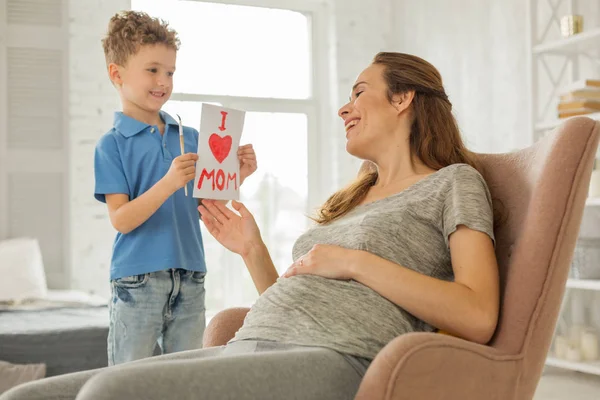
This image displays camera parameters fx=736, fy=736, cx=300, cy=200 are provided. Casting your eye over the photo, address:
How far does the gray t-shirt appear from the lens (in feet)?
4.33

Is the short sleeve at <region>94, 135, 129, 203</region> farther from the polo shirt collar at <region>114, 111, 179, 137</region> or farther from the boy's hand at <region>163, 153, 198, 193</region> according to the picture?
the boy's hand at <region>163, 153, 198, 193</region>

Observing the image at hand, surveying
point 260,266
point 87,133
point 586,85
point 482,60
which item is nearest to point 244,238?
point 260,266

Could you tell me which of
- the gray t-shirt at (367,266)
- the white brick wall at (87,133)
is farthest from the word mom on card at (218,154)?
the white brick wall at (87,133)

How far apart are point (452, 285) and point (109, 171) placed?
105cm

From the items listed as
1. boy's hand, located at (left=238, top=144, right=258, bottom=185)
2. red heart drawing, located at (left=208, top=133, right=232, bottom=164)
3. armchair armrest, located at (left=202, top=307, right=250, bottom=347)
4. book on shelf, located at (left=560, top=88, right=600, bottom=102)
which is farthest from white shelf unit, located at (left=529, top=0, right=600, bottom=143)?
armchair armrest, located at (left=202, top=307, right=250, bottom=347)

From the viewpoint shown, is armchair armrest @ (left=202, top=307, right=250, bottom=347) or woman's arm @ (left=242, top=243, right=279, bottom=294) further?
woman's arm @ (left=242, top=243, right=279, bottom=294)

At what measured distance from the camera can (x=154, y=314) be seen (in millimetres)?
1899

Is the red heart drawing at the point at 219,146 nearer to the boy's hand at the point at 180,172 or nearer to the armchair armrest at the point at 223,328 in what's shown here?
the boy's hand at the point at 180,172

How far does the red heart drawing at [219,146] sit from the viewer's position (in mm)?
1889

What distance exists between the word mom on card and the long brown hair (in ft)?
1.04

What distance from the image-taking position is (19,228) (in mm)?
4695

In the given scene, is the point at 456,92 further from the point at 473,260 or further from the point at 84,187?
the point at 473,260

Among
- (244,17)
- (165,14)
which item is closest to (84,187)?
(165,14)

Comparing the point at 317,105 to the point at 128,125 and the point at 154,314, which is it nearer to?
the point at 128,125
